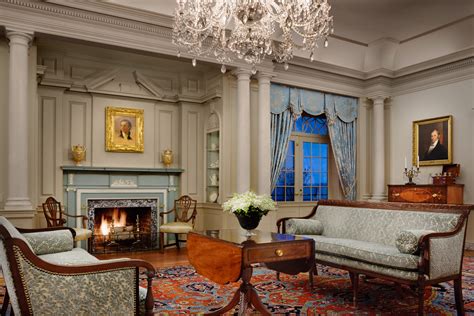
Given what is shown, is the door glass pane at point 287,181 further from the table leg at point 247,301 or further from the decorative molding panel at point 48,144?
the table leg at point 247,301

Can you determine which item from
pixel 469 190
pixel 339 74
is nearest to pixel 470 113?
pixel 469 190

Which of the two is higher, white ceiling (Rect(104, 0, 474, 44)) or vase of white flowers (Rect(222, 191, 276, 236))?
white ceiling (Rect(104, 0, 474, 44))

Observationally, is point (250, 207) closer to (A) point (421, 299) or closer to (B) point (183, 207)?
(A) point (421, 299)

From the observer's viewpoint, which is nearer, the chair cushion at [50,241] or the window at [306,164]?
the chair cushion at [50,241]

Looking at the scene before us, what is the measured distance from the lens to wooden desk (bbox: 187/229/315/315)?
10.1 feet

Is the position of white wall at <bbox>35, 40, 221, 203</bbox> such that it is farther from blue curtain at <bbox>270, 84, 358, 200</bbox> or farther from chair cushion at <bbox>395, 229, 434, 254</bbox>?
chair cushion at <bbox>395, 229, 434, 254</bbox>

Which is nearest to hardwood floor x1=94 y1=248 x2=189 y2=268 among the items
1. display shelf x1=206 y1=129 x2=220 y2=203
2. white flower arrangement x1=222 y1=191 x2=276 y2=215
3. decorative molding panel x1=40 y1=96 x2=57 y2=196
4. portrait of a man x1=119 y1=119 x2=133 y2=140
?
display shelf x1=206 y1=129 x2=220 y2=203

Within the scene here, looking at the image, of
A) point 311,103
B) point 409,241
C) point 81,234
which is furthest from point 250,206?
point 311,103

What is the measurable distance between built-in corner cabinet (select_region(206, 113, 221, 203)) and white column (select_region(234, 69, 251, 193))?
559 mm

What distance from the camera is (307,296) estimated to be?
3.84 meters

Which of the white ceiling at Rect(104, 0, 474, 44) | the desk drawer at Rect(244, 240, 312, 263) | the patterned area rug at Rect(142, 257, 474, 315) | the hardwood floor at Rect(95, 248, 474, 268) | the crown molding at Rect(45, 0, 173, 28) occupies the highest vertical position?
the white ceiling at Rect(104, 0, 474, 44)

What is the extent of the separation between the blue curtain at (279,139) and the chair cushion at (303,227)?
6.63ft

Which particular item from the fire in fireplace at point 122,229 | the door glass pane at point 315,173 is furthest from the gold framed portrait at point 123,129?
the door glass pane at point 315,173

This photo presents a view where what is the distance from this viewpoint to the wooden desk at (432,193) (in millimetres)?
6309
